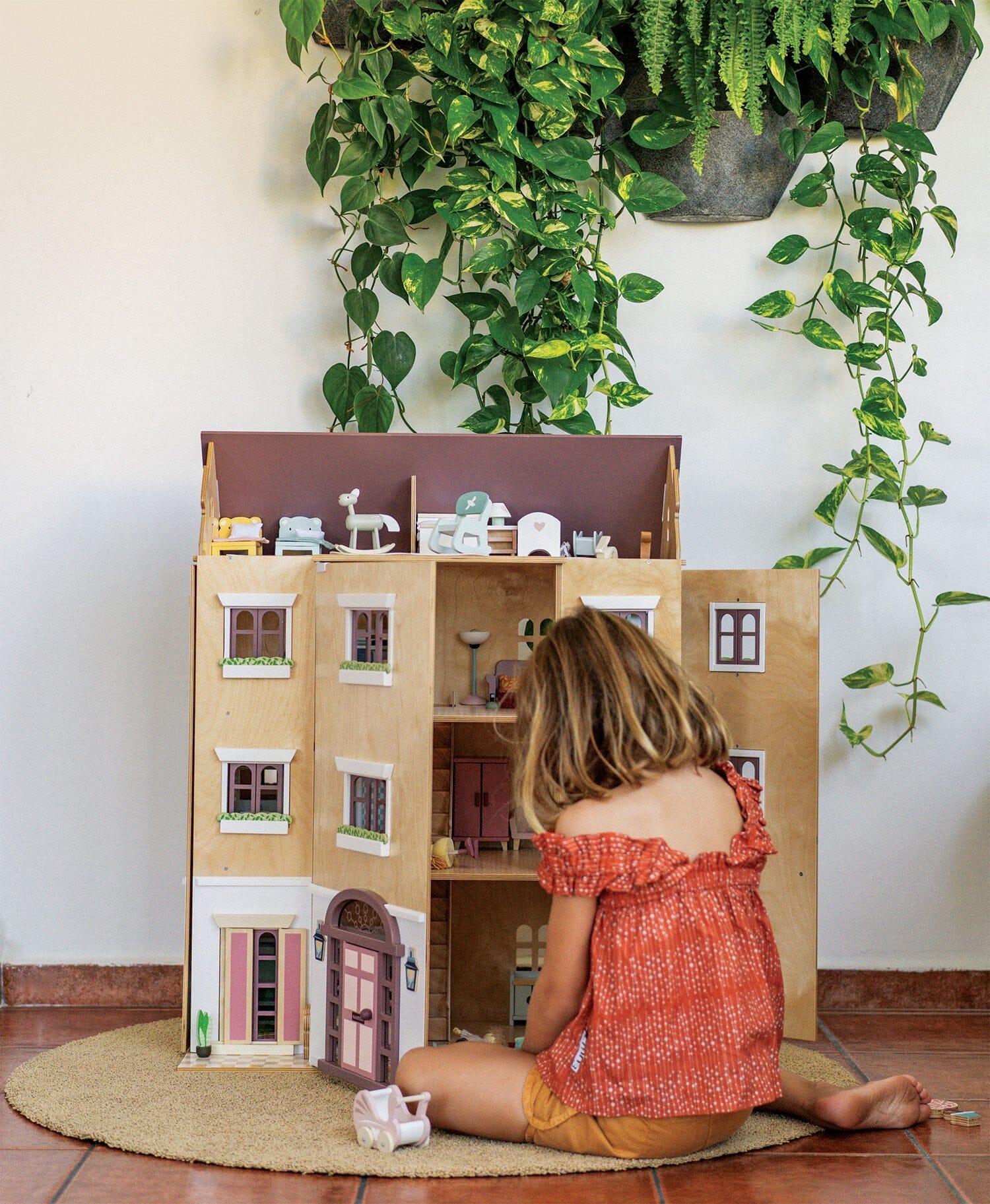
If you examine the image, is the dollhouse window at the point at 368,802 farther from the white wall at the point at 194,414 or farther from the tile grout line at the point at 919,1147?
the tile grout line at the point at 919,1147

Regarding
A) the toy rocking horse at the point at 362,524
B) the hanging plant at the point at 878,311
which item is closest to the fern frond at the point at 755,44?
the hanging plant at the point at 878,311

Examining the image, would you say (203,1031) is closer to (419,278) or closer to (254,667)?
(254,667)

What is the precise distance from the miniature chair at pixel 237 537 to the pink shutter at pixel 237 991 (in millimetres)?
766

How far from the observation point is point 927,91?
108 inches

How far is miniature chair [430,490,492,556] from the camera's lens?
2.38 m

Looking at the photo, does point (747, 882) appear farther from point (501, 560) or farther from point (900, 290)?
point (900, 290)

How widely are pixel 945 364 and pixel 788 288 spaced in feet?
1.34

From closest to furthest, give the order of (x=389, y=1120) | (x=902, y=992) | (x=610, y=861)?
(x=610, y=861) → (x=389, y=1120) → (x=902, y=992)

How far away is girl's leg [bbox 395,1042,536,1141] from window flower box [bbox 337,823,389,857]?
388mm

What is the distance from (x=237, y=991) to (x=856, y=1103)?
1148 mm

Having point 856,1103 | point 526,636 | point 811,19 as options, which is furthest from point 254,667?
point 811,19

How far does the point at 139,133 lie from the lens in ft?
9.27

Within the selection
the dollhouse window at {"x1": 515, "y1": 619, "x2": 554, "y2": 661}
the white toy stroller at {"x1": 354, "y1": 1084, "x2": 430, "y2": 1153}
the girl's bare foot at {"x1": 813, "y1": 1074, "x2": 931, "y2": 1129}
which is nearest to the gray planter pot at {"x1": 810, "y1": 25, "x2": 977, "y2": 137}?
the dollhouse window at {"x1": 515, "y1": 619, "x2": 554, "y2": 661}

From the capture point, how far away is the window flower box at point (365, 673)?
7.38 feet
